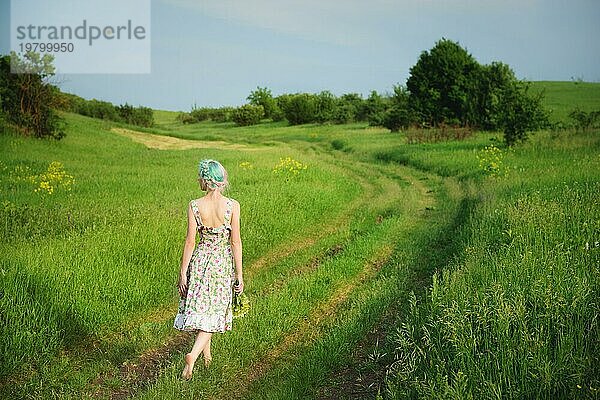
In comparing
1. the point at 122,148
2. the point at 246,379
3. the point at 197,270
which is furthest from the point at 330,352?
the point at 122,148

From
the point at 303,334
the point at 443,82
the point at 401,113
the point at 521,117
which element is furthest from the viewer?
the point at 401,113

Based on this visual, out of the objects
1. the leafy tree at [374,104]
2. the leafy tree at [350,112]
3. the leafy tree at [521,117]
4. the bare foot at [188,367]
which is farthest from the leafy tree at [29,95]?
the leafy tree at [350,112]

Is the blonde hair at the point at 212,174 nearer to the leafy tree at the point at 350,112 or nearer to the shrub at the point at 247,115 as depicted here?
the leafy tree at the point at 350,112

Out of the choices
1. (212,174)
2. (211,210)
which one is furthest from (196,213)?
(212,174)

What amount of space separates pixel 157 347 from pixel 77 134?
2857cm

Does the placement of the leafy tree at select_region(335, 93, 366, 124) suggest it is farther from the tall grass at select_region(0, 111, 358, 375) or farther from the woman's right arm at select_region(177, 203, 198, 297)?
the woman's right arm at select_region(177, 203, 198, 297)

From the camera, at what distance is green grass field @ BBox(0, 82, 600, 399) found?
492 cm

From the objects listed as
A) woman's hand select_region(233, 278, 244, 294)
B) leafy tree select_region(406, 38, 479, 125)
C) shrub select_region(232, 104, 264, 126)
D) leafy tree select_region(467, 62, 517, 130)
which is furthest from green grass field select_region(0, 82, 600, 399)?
shrub select_region(232, 104, 264, 126)

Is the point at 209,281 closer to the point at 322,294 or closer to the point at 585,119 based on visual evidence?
the point at 322,294

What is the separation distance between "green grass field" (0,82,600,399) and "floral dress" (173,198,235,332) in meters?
0.55

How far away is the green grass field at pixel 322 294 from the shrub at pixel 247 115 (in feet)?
215

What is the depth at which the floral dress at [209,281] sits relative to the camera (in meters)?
5.76

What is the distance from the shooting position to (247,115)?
8019 centimetres

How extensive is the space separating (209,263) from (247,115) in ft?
249
